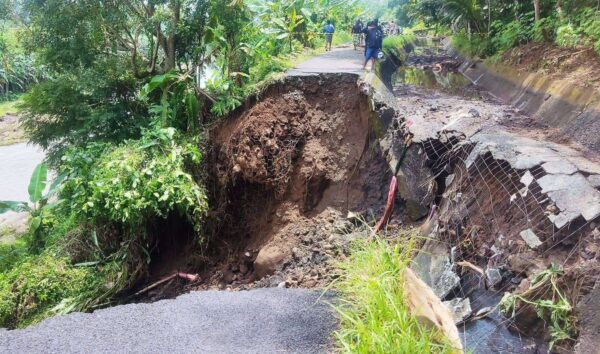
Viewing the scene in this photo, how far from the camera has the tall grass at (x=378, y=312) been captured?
3098mm

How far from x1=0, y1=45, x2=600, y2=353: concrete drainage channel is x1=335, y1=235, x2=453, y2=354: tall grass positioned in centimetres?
24

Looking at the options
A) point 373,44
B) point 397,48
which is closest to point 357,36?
point 397,48

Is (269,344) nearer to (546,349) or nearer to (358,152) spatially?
(546,349)

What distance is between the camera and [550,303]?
3.30 m

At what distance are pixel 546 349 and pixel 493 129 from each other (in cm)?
417

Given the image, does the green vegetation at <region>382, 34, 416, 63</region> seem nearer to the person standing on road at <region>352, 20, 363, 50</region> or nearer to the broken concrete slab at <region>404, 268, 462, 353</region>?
the person standing on road at <region>352, 20, 363, 50</region>

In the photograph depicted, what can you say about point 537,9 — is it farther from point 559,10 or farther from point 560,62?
point 560,62

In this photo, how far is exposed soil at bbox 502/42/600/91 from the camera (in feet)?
23.2

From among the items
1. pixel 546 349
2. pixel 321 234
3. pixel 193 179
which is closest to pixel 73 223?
pixel 193 179

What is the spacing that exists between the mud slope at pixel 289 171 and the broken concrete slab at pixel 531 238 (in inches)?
98.3

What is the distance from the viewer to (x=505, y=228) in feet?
14.1

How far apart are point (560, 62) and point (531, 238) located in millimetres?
5988

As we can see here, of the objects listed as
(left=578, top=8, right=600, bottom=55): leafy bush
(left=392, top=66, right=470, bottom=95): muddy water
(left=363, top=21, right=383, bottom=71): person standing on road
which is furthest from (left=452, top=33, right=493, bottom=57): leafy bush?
(left=578, top=8, right=600, bottom=55): leafy bush

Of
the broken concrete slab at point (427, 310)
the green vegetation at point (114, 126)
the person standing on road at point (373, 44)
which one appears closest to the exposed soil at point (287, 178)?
the green vegetation at point (114, 126)
